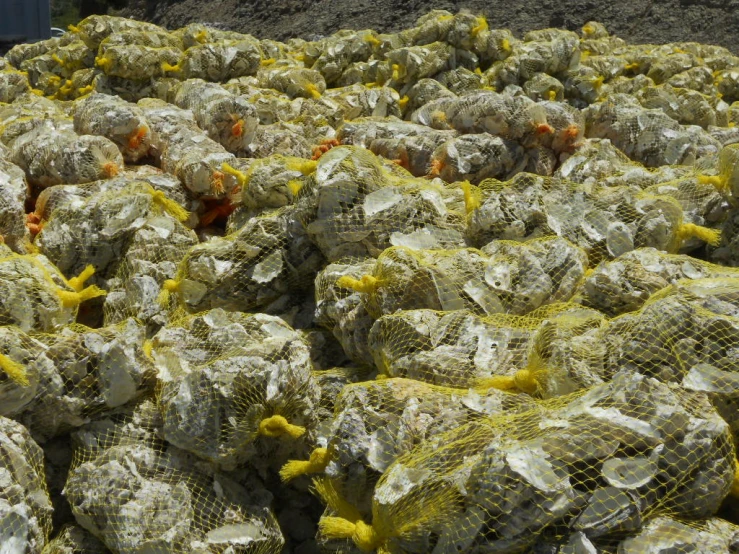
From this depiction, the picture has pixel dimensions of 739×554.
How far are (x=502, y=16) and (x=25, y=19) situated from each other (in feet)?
22.2

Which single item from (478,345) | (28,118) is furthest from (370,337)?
(28,118)

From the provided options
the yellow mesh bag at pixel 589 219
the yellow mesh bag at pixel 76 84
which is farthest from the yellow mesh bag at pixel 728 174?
the yellow mesh bag at pixel 76 84

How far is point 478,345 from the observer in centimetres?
238

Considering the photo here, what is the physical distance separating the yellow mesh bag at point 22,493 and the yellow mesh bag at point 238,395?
35 centimetres

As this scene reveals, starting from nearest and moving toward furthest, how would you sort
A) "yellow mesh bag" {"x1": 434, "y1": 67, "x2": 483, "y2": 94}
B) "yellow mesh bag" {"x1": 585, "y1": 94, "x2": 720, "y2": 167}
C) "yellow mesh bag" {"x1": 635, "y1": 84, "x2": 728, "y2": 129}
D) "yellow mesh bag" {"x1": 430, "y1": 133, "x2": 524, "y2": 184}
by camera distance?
"yellow mesh bag" {"x1": 430, "y1": 133, "x2": 524, "y2": 184}
"yellow mesh bag" {"x1": 585, "y1": 94, "x2": 720, "y2": 167}
"yellow mesh bag" {"x1": 635, "y1": 84, "x2": 728, "y2": 129}
"yellow mesh bag" {"x1": 434, "y1": 67, "x2": 483, "y2": 94}

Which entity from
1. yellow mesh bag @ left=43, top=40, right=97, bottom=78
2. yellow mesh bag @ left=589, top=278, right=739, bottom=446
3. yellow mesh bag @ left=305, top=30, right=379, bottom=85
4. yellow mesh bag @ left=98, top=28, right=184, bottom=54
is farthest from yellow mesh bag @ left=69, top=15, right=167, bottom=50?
yellow mesh bag @ left=589, top=278, right=739, bottom=446

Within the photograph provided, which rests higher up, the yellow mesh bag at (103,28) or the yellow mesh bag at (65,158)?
the yellow mesh bag at (65,158)

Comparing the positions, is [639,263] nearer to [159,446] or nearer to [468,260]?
[468,260]

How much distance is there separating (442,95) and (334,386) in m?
3.10

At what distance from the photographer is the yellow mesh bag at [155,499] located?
7.09 feet

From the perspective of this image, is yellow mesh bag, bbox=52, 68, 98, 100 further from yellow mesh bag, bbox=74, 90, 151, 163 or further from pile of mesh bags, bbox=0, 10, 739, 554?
yellow mesh bag, bbox=74, 90, 151, 163

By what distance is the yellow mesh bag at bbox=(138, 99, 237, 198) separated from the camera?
3.80 m

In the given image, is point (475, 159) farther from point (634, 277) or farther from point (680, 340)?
point (680, 340)

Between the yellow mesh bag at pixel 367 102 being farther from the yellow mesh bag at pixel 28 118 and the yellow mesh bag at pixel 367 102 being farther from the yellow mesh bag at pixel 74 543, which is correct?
the yellow mesh bag at pixel 74 543
